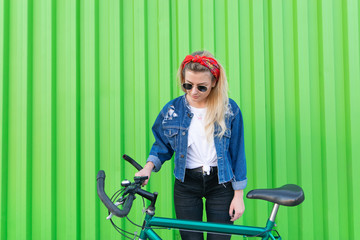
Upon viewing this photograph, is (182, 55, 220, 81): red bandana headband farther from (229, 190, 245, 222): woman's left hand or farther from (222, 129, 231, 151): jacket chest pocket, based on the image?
(229, 190, 245, 222): woman's left hand

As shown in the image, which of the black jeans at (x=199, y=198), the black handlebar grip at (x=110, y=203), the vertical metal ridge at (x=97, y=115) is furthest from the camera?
the vertical metal ridge at (x=97, y=115)

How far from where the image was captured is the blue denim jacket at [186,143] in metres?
1.92

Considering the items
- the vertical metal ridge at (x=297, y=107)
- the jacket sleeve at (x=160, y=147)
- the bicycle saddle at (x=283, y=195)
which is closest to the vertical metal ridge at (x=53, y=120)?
the jacket sleeve at (x=160, y=147)

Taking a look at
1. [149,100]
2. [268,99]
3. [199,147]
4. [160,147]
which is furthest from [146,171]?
[268,99]

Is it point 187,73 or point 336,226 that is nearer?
point 187,73

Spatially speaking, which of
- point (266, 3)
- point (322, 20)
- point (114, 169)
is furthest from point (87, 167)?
point (322, 20)

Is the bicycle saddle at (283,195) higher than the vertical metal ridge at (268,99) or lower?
lower

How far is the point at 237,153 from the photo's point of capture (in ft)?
6.51

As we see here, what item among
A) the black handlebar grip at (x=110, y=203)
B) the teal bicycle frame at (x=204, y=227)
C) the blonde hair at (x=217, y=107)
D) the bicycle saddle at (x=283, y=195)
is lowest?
the teal bicycle frame at (x=204, y=227)

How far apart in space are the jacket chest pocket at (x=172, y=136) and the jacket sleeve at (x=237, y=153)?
37 cm

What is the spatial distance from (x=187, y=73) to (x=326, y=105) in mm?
1635

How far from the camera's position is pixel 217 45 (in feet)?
9.18

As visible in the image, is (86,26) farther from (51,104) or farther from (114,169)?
(114,169)

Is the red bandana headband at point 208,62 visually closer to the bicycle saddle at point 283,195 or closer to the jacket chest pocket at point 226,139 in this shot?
the jacket chest pocket at point 226,139
